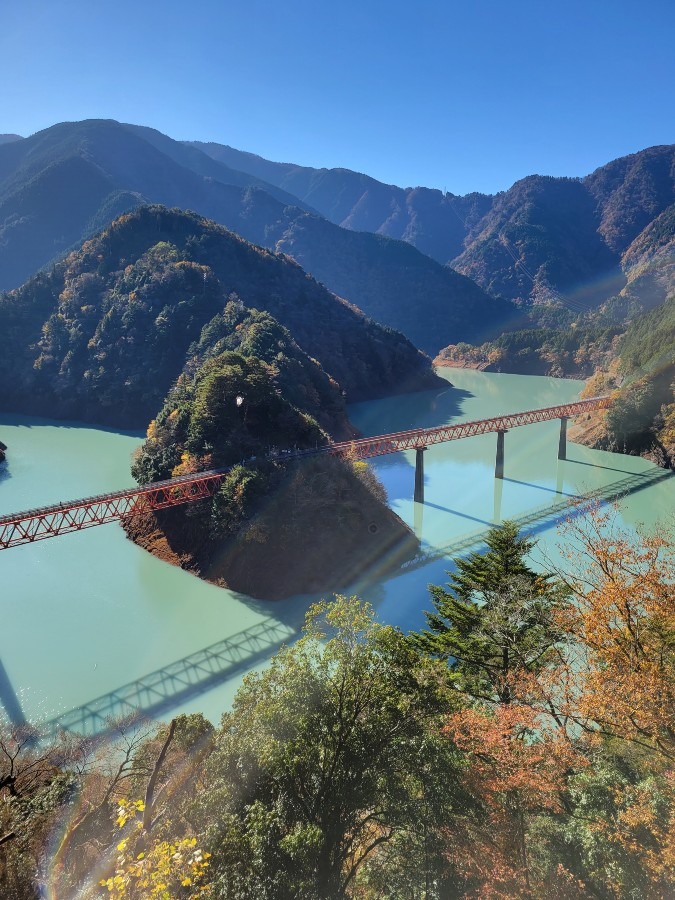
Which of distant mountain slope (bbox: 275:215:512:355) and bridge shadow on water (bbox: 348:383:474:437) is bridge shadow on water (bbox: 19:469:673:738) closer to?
bridge shadow on water (bbox: 348:383:474:437)

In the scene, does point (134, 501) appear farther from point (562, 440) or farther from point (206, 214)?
point (206, 214)

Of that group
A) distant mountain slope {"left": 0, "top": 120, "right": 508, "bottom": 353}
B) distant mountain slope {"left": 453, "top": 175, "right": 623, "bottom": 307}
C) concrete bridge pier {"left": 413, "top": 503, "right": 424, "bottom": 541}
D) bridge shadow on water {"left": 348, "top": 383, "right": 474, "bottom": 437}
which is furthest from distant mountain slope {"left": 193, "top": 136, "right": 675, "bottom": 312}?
concrete bridge pier {"left": 413, "top": 503, "right": 424, "bottom": 541}

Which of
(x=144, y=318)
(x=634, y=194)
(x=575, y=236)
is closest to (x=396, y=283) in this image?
(x=575, y=236)

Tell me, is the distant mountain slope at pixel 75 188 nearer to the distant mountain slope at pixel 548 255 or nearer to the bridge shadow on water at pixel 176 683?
the distant mountain slope at pixel 548 255

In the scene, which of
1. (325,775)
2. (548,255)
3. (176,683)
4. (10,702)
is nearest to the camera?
(325,775)

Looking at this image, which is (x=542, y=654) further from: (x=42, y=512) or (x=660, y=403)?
(x=660, y=403)
